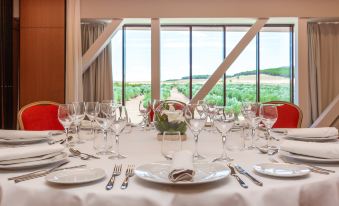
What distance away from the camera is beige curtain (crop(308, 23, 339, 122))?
20.2ft

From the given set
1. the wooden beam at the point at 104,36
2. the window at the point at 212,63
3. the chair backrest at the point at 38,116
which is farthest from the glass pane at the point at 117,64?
the chair backrest at the point at 38,116

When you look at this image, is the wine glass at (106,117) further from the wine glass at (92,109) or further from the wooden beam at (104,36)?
the wooden beam at (104,36)

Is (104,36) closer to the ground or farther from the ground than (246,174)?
farther from the ground

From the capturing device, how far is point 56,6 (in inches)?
194

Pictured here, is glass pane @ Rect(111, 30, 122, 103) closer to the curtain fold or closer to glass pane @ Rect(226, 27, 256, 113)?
the curtain fold

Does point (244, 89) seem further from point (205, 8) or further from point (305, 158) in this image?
point (305, 158)

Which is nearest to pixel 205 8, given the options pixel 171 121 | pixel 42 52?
pixel 42 52

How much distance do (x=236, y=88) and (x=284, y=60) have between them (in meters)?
1.17

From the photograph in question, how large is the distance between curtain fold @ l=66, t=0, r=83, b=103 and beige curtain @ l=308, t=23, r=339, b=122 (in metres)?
4.22

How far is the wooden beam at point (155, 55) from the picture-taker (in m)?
5.22

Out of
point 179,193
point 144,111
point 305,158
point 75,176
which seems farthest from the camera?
point 144,111

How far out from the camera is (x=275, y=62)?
688 cm

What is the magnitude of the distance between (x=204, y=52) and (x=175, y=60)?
63cm

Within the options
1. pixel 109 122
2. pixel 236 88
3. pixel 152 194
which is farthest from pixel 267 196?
pixel 236 88
